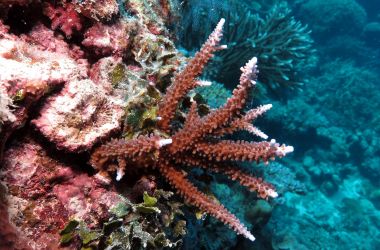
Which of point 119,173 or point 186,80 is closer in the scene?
point 119,173

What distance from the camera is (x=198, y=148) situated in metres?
2.09

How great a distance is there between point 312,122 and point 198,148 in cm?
784

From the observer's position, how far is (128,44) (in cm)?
245

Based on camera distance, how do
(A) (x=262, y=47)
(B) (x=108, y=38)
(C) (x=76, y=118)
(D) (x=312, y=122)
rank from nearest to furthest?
(C) (x=76, y=118), (B) (x=108, y=38), (A) (x=262, y=47), (D) (x=312, y=122)

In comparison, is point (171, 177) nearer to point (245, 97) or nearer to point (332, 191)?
point (245, 97)

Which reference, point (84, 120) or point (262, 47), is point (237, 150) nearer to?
point (84, 120)

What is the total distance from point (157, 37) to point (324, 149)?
816 centimetres

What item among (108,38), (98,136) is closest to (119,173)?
(98,136)

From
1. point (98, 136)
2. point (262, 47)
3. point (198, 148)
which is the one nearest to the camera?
point (98, 136)

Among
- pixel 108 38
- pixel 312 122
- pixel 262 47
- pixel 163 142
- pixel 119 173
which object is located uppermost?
pixel 262 47

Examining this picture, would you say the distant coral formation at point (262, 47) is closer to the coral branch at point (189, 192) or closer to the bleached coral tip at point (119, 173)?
the coral branch at point (189, 192)

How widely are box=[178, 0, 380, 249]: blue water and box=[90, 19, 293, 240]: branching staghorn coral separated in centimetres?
131

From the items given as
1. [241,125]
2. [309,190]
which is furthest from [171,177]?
[309,190]

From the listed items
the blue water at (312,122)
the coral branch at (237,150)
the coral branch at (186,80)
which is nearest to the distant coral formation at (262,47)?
the blue water at (312,122)
